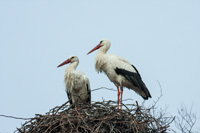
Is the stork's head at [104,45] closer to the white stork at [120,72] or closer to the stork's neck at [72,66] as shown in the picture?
the white stork at [120,72]

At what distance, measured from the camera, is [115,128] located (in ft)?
18.9

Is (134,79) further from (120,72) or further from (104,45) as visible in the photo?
(104,45)

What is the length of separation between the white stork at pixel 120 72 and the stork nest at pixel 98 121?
1.81 metres

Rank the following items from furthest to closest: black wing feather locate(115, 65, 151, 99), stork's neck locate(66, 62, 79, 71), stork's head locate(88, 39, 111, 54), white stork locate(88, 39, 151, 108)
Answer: stork's head locate(88, 39, 111, 54) → stork's neck locate(66, 62, 79, 71) → white stork locate(88, 39, 151, 108) → black wing feather locate(115, 65, 151, 99)

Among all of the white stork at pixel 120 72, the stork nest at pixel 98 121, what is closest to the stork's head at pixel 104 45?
the white stork at pixel 120 72

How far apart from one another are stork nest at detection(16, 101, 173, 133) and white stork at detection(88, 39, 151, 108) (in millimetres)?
1815

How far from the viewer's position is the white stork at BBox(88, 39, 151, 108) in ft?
26.1

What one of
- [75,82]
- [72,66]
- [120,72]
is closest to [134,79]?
[120,72]

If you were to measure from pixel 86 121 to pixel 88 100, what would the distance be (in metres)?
2.50

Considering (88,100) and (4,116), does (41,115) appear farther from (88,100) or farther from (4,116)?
(88,100)

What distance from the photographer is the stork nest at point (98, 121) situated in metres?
5.70

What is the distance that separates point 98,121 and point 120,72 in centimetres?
227

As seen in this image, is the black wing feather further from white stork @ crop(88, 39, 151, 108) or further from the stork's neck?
the stork's neck

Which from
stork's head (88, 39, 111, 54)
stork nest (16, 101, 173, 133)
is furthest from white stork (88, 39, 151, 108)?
stork nest (16, 101, 173, 133)
